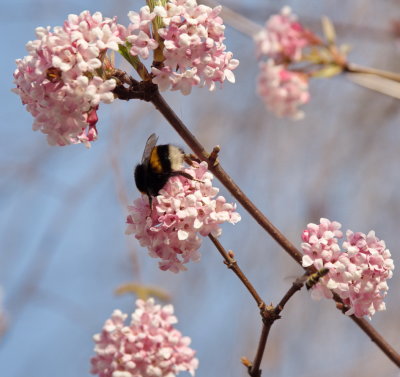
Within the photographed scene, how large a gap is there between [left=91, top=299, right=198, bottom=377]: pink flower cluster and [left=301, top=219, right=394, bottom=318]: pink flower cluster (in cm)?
45

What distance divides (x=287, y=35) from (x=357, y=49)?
3.25m

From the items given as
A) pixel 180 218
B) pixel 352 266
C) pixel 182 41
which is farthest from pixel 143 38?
pixel 352 266

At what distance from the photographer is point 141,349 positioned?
174 centimetres

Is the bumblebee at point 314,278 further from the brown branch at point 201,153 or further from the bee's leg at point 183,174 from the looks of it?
the bee's leg at point 183,174

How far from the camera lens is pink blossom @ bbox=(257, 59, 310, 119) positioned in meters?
1.82

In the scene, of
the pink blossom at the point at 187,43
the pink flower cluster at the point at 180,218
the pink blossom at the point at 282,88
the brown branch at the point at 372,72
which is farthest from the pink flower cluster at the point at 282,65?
the pink flower cluster at the point at 180,218

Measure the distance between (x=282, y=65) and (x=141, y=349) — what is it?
36.5 inches

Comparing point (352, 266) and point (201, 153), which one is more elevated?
point (201, 153)

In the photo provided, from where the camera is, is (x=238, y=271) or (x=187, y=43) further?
(x=238, y=271)

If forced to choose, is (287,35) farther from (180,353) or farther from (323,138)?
(323,138)

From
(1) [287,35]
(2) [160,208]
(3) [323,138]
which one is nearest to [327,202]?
(3) [323,138]

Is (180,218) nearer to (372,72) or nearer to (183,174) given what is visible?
(183,174)

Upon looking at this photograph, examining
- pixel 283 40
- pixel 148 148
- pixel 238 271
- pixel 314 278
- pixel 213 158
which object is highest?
pixel 283 40

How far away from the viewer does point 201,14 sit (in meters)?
1.57
